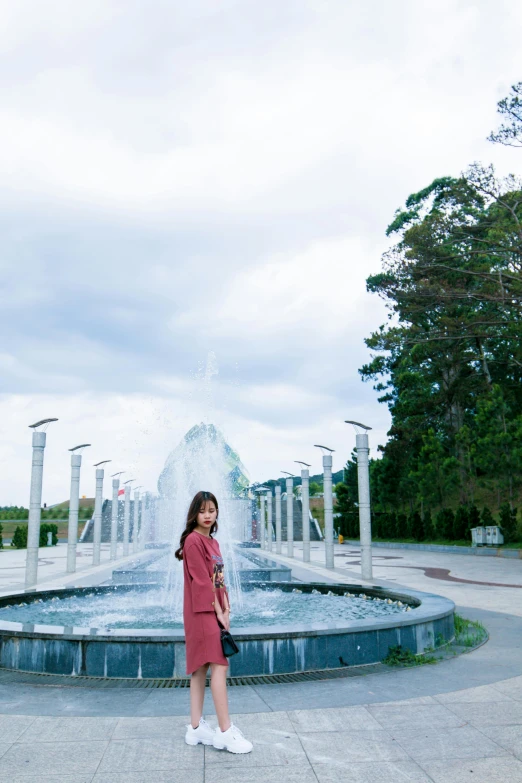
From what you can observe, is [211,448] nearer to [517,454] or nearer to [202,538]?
[202,538]

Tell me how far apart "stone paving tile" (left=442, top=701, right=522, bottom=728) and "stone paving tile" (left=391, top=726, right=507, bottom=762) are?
0.19m

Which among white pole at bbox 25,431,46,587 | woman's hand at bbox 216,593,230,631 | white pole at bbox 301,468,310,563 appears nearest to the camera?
woman's hand at bbox 216,593,230,631

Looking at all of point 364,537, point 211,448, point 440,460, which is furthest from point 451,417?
point 211,448

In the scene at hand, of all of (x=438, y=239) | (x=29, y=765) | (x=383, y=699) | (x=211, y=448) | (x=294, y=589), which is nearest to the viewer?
(x=29, y=765)

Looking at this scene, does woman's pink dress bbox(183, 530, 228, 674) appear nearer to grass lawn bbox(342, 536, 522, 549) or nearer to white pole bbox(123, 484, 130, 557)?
grass lawn bbox(342, 536, 522, 549)

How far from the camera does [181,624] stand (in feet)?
27.4

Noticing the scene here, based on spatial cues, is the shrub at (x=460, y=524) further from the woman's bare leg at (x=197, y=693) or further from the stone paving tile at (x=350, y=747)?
the woman's bare leg at (x=197, y=693)

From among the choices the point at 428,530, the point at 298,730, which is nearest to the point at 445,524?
the point at 428,530

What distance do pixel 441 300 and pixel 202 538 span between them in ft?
73.7

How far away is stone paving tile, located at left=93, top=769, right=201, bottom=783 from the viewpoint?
355 cm

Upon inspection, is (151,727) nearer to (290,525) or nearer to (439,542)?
(290,525)

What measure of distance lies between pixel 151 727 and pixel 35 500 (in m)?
10.4

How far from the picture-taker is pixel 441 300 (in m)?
25.1

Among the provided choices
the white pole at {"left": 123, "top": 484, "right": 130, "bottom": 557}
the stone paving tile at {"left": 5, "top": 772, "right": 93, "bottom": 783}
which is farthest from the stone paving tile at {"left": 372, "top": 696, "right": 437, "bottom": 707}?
the white pole at {"left": 123, "top": 484, "right": 130, "bottom": 557}
